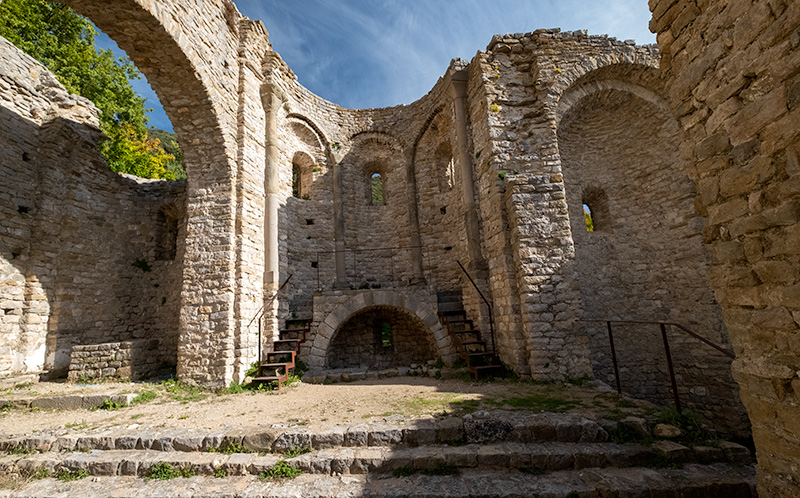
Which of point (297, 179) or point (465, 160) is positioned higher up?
point (297, 179)

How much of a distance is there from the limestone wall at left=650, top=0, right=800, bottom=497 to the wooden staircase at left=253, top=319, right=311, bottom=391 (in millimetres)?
7087

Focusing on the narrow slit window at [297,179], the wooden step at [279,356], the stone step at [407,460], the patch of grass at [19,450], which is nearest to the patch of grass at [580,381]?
the stone step at [407,460]

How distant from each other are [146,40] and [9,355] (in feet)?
23.9

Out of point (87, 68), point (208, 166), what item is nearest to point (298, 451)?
point (208, 166)

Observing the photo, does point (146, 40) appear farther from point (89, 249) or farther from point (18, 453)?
point (18, 453)

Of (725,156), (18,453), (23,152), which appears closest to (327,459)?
(18,453)

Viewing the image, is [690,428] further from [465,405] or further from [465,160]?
[465,160]

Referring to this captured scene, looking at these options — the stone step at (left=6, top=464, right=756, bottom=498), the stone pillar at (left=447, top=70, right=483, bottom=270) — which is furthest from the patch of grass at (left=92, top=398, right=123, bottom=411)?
the stone pillar at (left=447, top=70, right=483, bottom=270)

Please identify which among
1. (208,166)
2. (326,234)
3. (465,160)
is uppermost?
(465,160)

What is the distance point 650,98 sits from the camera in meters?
8.64

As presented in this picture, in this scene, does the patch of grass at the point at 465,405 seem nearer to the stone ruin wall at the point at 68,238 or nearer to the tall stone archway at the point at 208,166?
the tall stone archway at the point at 208,166

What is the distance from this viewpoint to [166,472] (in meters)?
4.00

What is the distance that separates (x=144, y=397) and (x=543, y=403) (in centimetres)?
716

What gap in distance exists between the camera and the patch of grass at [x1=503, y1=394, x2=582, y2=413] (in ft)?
16.3
